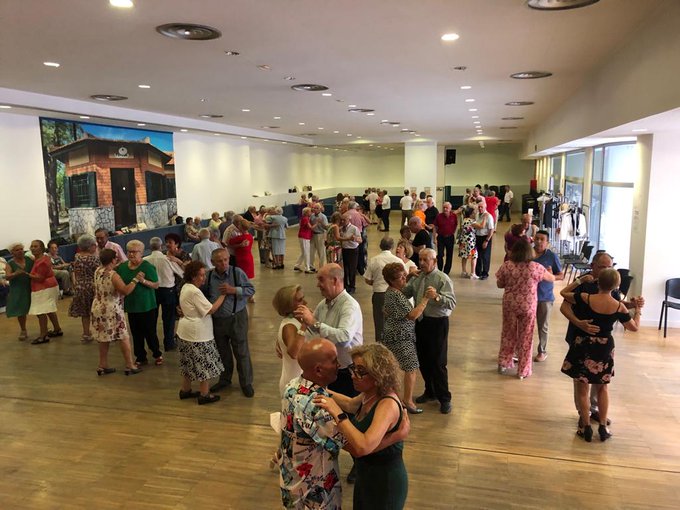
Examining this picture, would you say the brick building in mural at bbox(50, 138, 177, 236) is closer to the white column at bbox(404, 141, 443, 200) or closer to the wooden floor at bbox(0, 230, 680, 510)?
the wooden floor at bbox(0, 230, 680, 510)

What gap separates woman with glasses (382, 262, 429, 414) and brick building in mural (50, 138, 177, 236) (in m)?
9.52

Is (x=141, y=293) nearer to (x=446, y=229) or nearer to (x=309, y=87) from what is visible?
(x=309, y=87)

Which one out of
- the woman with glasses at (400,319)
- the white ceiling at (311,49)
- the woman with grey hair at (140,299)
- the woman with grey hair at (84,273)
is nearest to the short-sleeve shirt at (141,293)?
the woman with grey hair at (140,299)

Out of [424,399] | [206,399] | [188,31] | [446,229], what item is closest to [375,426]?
[424,399]

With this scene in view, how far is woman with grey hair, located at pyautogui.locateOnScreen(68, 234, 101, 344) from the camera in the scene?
21.8ft

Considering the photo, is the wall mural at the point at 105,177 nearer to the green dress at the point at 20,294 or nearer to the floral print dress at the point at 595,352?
the green dress at the point at 20,294

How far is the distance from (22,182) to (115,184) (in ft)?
9.33

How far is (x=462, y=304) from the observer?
877 centimetres

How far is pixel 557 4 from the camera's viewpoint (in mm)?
4109

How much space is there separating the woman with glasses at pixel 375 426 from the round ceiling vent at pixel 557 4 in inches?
127

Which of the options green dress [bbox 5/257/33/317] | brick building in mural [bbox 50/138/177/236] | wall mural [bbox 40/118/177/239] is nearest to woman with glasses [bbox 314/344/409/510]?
green dress [bbox 5/257/33/317]

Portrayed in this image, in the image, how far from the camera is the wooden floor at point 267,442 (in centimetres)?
372

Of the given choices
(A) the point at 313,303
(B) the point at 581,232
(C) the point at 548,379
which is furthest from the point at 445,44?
(B) the point at 581,232

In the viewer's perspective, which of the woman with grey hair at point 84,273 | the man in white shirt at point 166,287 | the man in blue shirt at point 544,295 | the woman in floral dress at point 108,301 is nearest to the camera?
the woman in floral dress at point 108,301
